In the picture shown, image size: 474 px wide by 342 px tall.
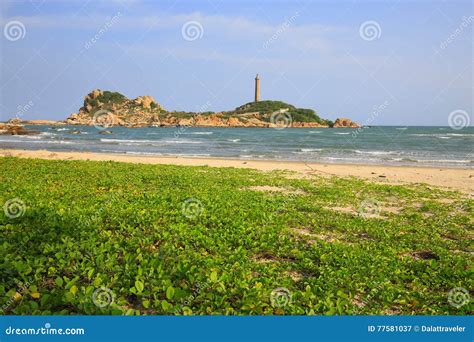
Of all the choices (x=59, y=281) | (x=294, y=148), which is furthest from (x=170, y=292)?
(x=294, y=148)

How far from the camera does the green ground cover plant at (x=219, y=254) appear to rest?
5.75 metres

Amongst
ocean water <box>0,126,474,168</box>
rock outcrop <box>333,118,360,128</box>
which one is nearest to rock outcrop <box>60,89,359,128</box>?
rock outcrop <box>333,118,360,128</box>

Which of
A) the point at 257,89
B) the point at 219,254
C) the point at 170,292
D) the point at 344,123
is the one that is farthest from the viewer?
the point at 257,89

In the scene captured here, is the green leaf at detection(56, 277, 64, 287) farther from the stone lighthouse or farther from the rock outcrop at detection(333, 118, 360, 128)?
the stone lighthouse

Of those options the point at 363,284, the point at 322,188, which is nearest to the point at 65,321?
the point at 363,284

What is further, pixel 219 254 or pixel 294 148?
pixel 294 148

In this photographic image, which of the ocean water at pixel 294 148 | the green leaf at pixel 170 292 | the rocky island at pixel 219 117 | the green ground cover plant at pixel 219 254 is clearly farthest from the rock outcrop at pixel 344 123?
the green leaf at pixel 170 292

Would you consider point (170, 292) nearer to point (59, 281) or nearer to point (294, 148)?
point (59, 281)

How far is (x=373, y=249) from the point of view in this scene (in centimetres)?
858

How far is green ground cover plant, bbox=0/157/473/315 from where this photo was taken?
18.9 feet

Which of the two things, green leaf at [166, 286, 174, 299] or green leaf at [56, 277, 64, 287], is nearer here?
green leaf at [166, 286, 174, 299]

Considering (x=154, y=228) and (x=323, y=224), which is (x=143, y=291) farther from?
(x=323, y=224)

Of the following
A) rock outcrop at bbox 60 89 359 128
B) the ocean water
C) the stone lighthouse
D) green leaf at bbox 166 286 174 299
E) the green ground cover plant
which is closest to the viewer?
green leaf at bbox 166 286 174 299

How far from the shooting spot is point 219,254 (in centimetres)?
761
